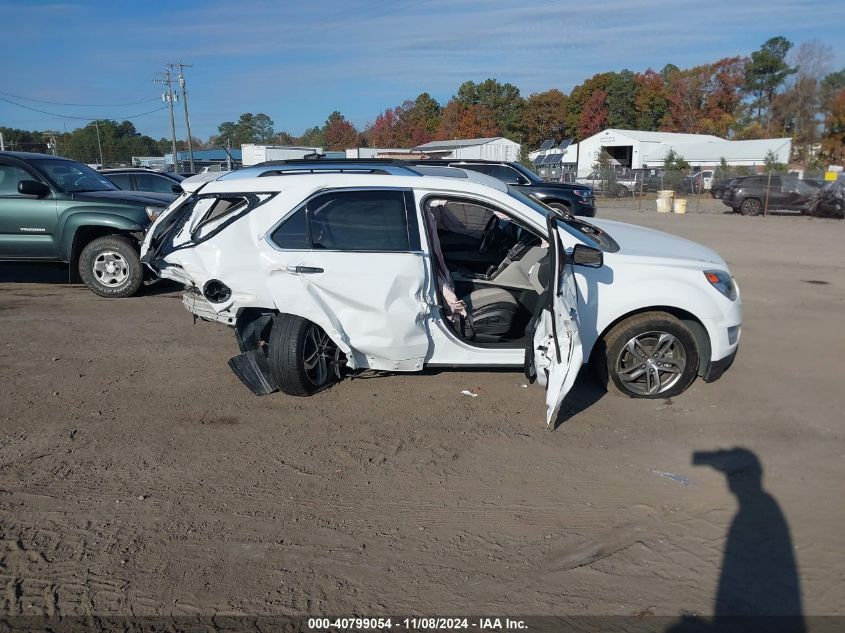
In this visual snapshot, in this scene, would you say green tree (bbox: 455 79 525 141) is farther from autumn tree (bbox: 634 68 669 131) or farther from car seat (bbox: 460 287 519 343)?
car seat (bbox: 460 287 519 343)

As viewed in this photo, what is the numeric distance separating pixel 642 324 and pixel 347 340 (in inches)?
89.4

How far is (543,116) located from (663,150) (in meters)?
26.3

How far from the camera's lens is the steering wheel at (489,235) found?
741 centimetres

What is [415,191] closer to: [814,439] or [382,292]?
[382,292]

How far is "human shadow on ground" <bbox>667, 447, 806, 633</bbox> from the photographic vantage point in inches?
120

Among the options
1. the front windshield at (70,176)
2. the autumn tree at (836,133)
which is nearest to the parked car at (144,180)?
the front windshield at (70,176)

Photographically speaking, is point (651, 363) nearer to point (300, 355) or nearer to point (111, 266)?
point (300, 355)

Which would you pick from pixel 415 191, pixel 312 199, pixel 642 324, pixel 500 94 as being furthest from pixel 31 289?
pixel 500 94

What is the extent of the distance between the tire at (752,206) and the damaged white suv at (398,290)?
2368 cm

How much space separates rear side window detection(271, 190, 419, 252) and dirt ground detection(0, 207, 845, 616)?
1.27 meters

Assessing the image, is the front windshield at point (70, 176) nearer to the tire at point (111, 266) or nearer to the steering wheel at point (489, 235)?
the tire at point (111, 266)

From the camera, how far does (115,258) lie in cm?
891

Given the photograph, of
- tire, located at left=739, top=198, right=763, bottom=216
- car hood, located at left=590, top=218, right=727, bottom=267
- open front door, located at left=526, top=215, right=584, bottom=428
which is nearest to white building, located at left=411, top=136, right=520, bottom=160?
tire, located at left=739, top=198, right=763, bottom=216

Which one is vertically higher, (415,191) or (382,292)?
(415,191)
